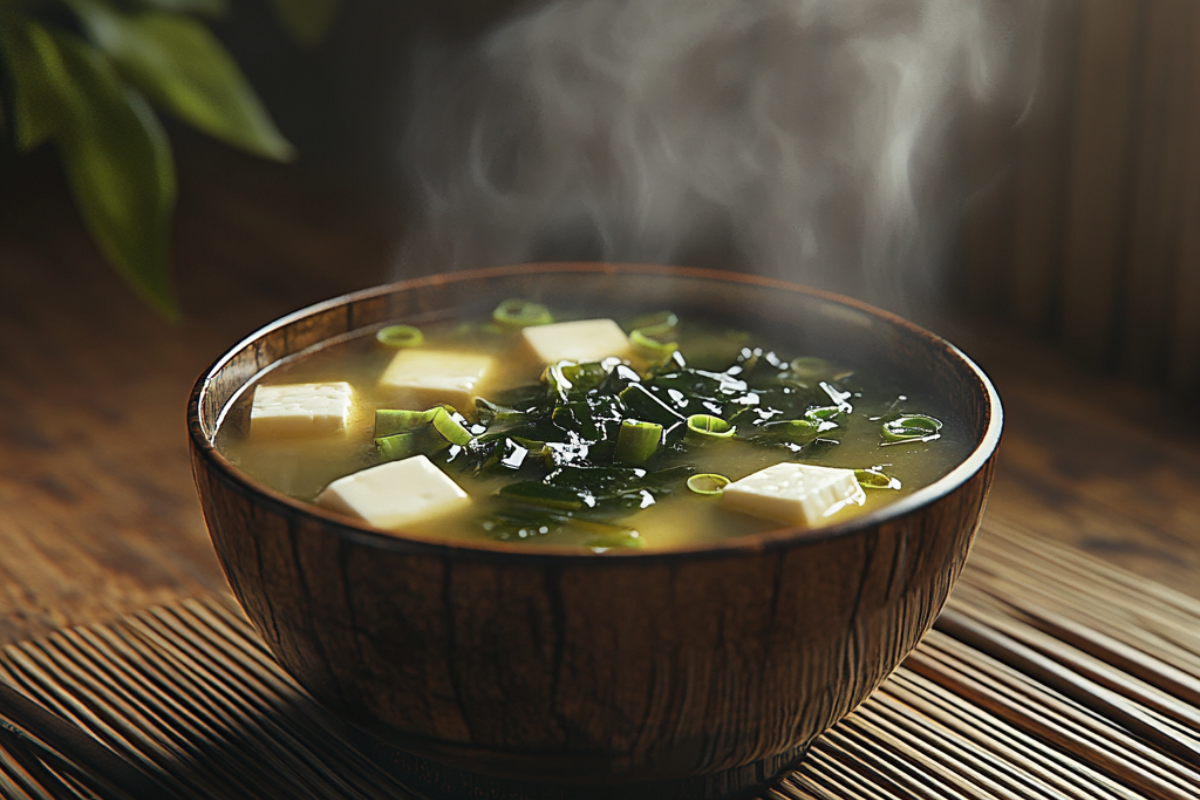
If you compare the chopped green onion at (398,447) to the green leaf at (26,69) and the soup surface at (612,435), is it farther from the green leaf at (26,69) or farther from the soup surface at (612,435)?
the green leaf at (26,69)

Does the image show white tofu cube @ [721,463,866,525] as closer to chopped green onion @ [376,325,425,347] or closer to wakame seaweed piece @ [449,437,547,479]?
wakame seaweed piece @ [449,437,547,479]

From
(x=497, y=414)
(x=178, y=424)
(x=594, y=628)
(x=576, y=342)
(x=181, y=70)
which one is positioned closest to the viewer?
(x=594, y=628)

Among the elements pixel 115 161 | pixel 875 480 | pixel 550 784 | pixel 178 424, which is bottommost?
pixel 178 424

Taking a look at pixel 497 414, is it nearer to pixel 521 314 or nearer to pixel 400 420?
pixel 400 420

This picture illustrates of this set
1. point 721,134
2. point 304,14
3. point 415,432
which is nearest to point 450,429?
point 415,432

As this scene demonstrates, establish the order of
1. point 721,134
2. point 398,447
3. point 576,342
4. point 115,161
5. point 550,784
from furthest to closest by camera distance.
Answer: point 721,134 < point 115,161 < point 576,342 < point 398,447 < point 550,784
